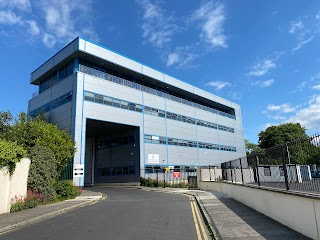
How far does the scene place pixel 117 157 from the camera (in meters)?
46.4

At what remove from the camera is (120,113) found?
131 feet

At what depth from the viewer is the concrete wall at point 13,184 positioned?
44.4 ft

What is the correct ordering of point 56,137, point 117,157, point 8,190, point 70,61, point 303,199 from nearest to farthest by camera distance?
point 303,199, point 8,190, point 56,137, point 70,61, point 117,157

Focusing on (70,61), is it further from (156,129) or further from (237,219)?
(237,219)

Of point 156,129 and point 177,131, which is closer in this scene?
point 156,129

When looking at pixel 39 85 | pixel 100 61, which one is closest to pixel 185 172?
pixel 100 61

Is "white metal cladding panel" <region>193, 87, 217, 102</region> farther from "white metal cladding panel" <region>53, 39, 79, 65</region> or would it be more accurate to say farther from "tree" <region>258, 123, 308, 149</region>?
"white metal cladding panel" <region>53, 39, 79, 65</region>

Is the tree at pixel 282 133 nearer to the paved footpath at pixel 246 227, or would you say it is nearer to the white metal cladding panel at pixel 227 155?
the white metal cladding panel at pixel 227 155

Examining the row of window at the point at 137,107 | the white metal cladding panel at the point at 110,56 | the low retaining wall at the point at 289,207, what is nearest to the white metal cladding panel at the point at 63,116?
the row of window at the point at 137,107

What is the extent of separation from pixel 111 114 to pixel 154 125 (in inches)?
334

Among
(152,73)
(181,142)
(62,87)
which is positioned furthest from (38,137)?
(181,142)

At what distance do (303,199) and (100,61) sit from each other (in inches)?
1447

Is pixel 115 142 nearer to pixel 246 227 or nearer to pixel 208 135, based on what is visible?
pixel 208 135

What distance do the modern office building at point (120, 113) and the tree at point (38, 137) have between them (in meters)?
3.75
